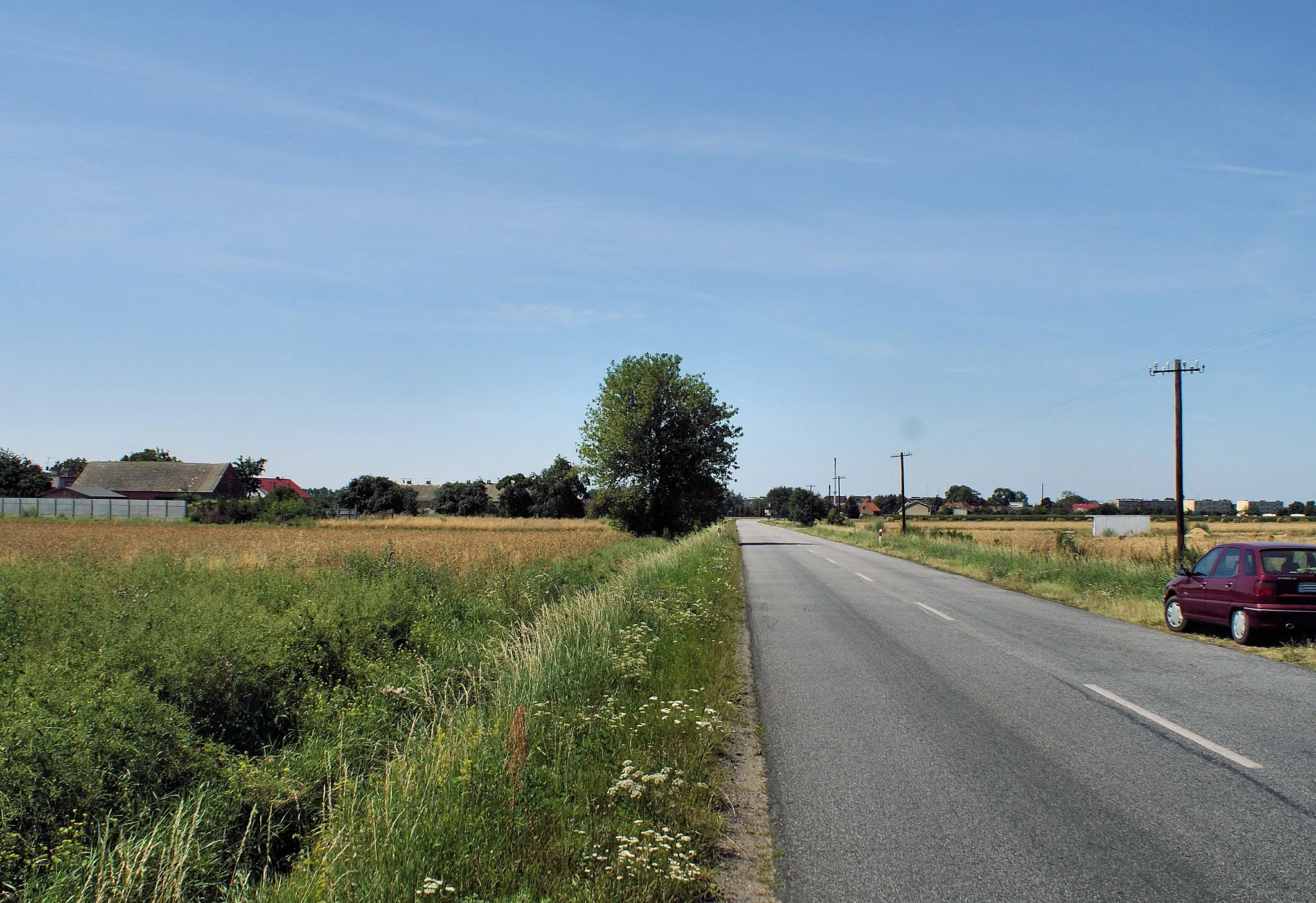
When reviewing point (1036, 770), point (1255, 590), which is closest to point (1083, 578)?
point (1255, 590)

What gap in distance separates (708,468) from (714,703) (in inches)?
1904

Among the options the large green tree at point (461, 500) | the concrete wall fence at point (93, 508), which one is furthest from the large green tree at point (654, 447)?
the large green tree at point (461, 500)

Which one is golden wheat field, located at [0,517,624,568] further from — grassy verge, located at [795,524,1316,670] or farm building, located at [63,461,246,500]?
farm building, located at [63,461,246,500]

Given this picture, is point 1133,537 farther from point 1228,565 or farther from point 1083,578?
point 1228,565

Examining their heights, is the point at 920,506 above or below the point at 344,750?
above

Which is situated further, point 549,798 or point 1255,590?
point 1255,590

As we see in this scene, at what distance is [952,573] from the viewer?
2664cm

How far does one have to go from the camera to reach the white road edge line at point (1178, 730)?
608 cm

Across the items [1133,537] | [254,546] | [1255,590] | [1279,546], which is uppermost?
[1279,546]

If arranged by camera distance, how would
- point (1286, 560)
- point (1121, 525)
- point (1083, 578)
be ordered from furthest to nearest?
1. point (1121, 525)
2. point (1083, 578)
3. point (1286, 560)

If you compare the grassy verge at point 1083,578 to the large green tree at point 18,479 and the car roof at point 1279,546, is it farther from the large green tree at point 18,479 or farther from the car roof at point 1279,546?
the large green tree at point 18,479

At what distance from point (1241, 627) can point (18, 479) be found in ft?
375

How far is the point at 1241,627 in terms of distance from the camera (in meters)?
12.0

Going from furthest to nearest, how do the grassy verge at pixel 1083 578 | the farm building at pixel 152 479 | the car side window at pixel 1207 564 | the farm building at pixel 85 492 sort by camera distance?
the farm building at pixel 152 479 → the farm building at pixel 85 492 → the car side window at pixel 1207 564 → the grassy verge at pixel 1083 578
